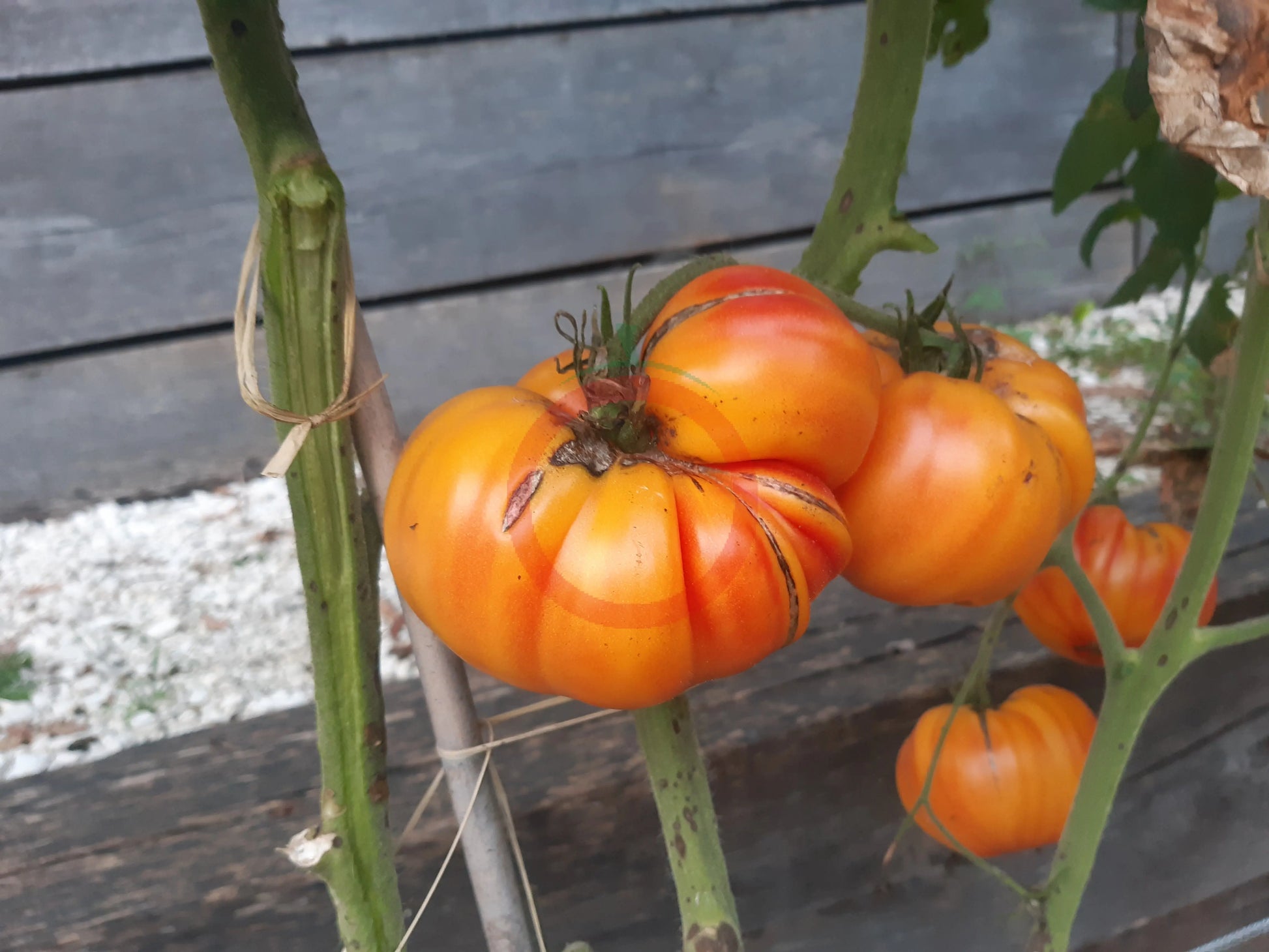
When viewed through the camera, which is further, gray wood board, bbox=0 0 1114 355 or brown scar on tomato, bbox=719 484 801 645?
gray wood board, bbox=0 0 1114 355

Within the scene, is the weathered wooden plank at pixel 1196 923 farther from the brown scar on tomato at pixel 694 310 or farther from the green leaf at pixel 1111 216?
the brown scar on tomato at pixel 694 310

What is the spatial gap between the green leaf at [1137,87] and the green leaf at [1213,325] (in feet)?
0.83

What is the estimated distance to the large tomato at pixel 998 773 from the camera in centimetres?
66

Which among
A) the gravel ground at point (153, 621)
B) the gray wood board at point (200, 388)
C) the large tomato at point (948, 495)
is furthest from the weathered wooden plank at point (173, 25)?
the large tomato at point (948, 495)

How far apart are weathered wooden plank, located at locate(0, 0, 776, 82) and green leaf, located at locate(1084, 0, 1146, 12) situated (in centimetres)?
96

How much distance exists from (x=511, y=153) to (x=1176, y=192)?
97 centimetres

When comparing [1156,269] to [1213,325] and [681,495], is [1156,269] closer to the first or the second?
[1213,325]

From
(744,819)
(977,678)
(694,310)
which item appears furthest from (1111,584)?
(694,310)

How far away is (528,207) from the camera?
136cm

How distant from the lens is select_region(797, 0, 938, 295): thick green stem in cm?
41

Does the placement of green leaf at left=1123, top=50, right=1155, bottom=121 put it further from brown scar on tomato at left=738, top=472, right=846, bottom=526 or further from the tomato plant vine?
brown scar on tomato at left=738, top=472, right=846, bottom=526

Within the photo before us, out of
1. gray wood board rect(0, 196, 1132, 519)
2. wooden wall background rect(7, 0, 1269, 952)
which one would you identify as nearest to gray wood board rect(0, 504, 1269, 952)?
wooden wall background rect(7, 0, 1269, 952)

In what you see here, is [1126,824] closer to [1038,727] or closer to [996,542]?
[1038,727]

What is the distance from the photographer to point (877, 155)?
1.42ft
